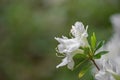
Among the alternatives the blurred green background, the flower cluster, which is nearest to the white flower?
the flower cluster

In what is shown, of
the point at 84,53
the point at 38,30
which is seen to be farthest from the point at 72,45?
the point at 38,30

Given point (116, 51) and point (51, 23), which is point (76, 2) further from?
point (116, 51)

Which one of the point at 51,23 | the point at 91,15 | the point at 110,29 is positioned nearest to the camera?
the point at 110,29

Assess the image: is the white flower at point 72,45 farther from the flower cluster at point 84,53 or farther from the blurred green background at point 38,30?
the blurred green background at point 38,30

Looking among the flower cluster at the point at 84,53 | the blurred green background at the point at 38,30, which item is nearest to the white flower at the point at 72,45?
the flower cluster at the point at 84,53

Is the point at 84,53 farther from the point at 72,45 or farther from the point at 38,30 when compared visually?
the point at 38,30

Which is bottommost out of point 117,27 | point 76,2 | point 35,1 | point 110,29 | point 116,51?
point 116,51

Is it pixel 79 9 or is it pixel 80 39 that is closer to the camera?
pixel 80 39

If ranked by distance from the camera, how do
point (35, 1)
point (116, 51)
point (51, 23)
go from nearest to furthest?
point (116, 51)
point (51, 23)
point (35, 1)

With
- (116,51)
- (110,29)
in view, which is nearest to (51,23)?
(110,29)
